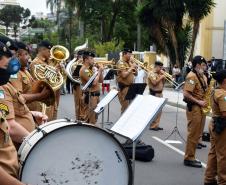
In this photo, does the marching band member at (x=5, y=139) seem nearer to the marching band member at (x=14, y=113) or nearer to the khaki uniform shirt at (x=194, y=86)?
the marching band member at (x=14, y=113)

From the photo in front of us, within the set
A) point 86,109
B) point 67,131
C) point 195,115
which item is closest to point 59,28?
point 86,109

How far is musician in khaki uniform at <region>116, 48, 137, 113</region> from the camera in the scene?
12.8 metres

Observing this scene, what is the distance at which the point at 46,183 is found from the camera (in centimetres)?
369

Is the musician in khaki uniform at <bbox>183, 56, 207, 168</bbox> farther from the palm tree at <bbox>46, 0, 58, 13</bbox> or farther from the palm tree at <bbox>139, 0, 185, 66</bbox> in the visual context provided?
the palm tree at <bbox>46, 0, 58, 13</bbox>

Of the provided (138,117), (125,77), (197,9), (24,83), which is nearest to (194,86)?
(24,83)

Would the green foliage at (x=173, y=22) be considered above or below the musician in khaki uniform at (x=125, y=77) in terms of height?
above

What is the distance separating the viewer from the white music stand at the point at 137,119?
500cm

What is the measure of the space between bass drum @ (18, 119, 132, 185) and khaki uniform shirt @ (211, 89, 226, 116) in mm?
2964

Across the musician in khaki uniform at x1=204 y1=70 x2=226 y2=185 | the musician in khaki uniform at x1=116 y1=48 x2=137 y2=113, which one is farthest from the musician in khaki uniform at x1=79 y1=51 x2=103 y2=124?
the musician in khaki uniform at x1=204 y1=70 x2=226 y2=185

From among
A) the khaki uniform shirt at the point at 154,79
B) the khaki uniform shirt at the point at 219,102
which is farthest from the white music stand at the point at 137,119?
the khaki uniform shirt at the point at 154,79

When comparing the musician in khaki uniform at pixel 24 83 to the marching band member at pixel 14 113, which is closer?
the marching band member at pixel 14 113

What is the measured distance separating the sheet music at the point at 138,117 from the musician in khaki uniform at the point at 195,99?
2.61 metres

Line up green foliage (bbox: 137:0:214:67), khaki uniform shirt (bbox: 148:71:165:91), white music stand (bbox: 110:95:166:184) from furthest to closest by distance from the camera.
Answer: green foliage (bbox: 137:0:214:67), khaki uniform shirt (bbox: 148:71:165:91), white music stand (bbox: 110:95:166:184)

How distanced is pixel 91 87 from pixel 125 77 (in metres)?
1.29
